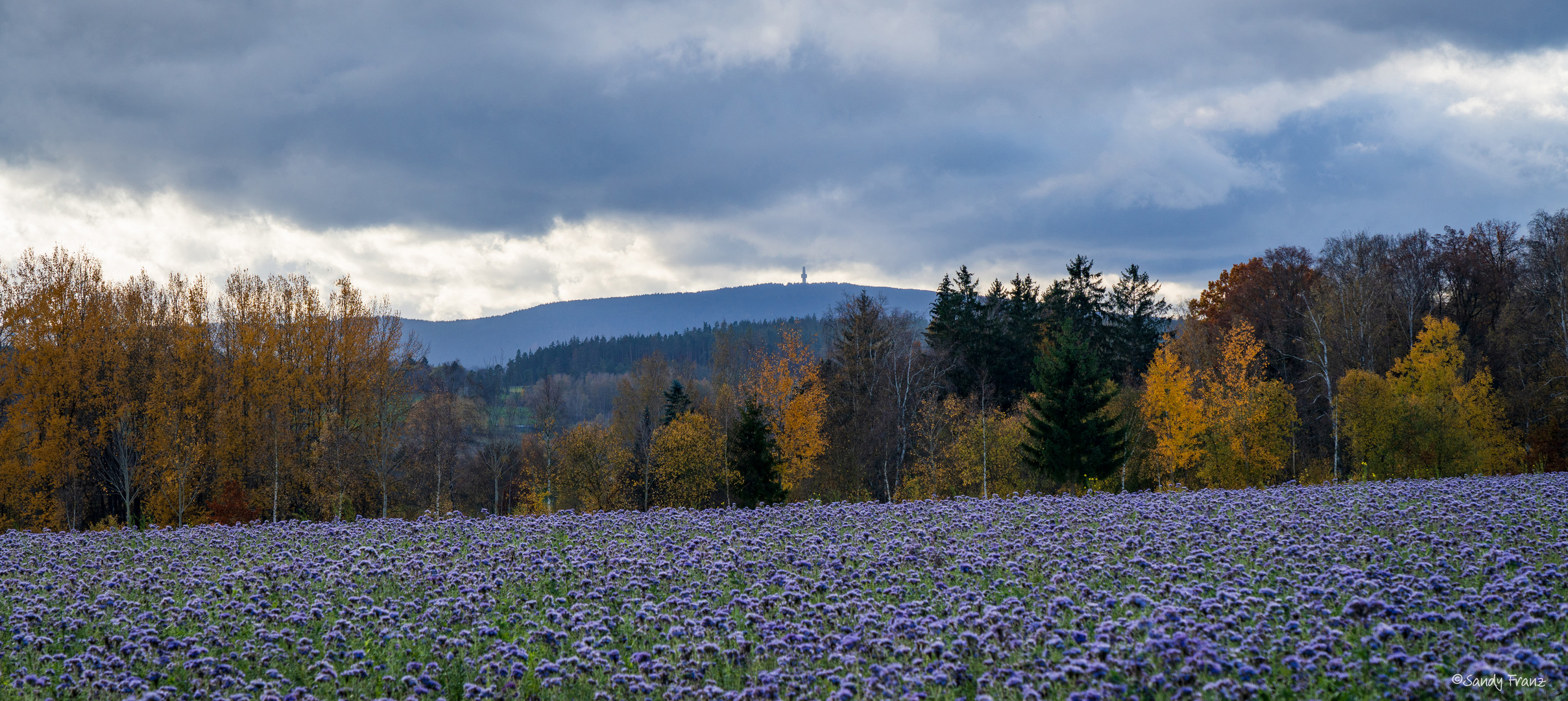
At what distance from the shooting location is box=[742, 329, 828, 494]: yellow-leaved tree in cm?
5684

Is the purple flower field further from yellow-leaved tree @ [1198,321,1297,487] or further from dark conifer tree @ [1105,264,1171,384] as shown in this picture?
dark conifer tree @ [1105,264,1171,384]

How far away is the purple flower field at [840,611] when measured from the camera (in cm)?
664

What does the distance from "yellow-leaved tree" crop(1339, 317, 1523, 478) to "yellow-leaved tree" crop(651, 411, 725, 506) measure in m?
33.7

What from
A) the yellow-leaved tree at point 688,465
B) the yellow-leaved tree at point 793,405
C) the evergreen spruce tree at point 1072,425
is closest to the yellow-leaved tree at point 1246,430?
the evergreen spruce tree at point 1072,425

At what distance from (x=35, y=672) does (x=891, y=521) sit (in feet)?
36.5

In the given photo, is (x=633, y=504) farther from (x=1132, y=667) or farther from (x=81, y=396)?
(x=1132, y=667)

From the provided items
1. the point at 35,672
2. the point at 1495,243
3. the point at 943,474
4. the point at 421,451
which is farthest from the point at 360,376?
the point at 1495,243

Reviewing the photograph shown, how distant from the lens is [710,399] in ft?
283

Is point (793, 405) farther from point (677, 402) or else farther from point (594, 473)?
point (594, 473)

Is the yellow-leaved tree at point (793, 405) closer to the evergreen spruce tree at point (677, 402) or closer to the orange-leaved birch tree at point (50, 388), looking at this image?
the evergreen spruce tree at point (677, 402)

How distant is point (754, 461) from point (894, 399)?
17819 millimetres

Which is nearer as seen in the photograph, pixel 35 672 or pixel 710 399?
pixel 35 672

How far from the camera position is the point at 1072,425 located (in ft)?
144

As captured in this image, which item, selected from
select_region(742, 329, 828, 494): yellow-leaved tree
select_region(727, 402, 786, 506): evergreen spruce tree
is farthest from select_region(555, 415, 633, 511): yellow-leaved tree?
select_region(727, 402, 786, 506): evergreen spruce tree
